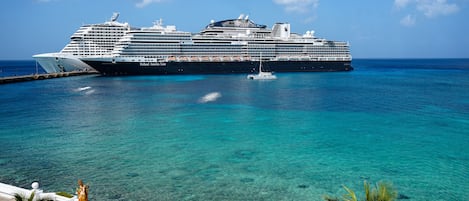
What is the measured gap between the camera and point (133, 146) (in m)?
19.6

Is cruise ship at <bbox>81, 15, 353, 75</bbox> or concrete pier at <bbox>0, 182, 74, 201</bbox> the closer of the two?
concrete pier at <bbox>0, 182, 74, 201</bbox>

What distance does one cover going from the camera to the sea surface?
46.1 feet

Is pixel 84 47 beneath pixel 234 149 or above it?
above

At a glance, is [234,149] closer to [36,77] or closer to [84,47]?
[36,77]

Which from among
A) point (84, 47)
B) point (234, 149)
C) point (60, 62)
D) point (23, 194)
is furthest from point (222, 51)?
point (23, 194)

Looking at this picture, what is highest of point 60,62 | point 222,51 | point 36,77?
point 222,51

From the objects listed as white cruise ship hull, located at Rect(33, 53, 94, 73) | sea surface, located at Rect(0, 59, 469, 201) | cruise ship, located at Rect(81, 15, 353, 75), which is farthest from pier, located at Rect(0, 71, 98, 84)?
sea surface, located at Rect(0, 59, 469, 201)

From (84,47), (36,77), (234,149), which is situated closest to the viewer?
(234,149)

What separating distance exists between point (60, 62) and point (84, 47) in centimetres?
520

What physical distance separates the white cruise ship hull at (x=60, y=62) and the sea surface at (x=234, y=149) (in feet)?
126

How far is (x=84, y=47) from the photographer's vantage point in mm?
74125

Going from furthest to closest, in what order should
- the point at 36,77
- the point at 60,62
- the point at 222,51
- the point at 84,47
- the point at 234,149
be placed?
the point at 222,51 < the point at 84,47 < the point at 60,62 < the point at 36,77 < the point at 234,149

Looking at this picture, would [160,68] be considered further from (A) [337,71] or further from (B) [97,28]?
(A) [337,71]

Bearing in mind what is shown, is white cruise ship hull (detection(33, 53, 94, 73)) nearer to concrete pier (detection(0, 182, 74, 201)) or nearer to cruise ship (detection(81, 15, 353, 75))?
cruise ship (detection(81, 15, 353, 75))
